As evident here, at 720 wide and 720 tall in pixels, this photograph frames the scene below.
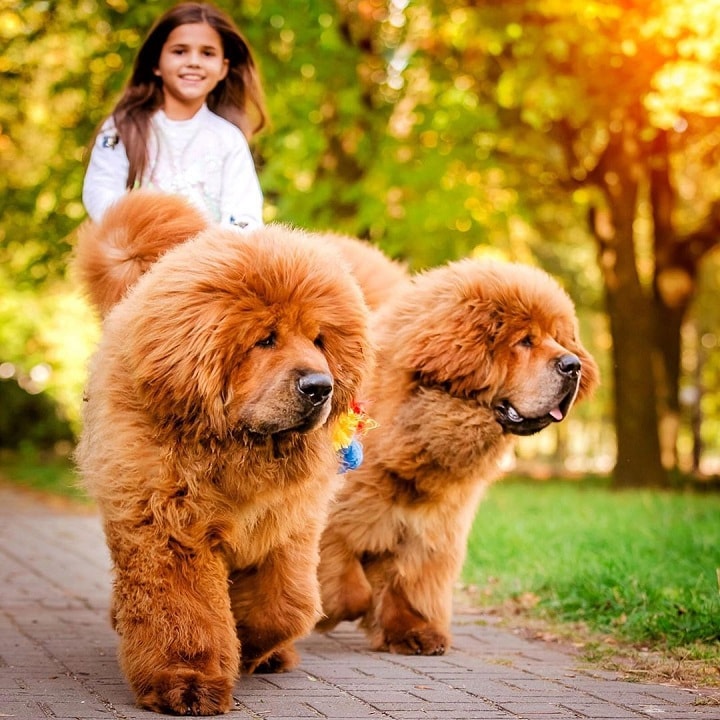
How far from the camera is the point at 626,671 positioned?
17.0 ft

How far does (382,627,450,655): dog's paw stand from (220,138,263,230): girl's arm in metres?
2.00

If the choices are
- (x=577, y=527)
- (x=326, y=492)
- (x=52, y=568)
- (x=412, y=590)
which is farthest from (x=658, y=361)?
(x=326, y=492)

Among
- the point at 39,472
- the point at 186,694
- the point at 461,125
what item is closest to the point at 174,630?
the point at 186,694

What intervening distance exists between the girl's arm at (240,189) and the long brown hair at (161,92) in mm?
363

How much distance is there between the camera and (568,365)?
5.27 m

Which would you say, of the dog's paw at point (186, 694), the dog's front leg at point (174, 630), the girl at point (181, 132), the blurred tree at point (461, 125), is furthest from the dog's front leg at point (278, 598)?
the blurred tree at point (461, 125)

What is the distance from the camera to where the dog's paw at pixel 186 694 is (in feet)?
13.4

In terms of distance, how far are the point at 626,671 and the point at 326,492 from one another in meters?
1.58

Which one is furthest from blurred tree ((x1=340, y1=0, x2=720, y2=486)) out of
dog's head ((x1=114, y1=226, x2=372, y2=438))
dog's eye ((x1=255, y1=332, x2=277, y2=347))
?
dog's eye ((x1=255, y1=332, x2=277, y2=347))

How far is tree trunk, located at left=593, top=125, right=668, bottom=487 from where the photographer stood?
15164mm

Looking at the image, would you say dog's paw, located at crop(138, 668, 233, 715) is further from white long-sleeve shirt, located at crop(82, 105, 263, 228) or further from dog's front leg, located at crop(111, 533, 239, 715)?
white long-sleeve shirt, located at crop(82, 105, 263, 228)

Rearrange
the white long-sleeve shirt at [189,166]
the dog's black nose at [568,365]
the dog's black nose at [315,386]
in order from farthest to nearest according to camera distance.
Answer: the white long-sleeve shirt at [189,166]
the dog's black nose at [568,365]
the dog's black nose at [315,386]

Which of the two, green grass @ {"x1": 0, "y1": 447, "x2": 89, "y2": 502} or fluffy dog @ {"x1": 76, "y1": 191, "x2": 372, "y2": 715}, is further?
green grass @ {"x1": 0, "y1": 447, "x2": 89, "y2": 502}

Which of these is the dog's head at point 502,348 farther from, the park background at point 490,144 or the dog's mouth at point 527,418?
the park background at point 490,144
